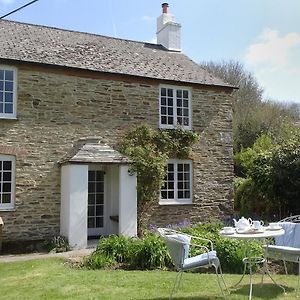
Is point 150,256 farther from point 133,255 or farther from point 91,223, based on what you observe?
point 91,223

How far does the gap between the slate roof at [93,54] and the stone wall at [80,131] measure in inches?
18.4

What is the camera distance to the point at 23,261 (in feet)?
36.4

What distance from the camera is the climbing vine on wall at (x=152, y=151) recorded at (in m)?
15.4

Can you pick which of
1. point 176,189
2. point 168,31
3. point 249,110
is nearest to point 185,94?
point 176,189

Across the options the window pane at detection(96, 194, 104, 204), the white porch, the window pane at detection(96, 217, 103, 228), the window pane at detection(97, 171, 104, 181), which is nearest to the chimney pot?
the white porch

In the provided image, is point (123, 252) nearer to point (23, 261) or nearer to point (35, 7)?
point (23, 261)

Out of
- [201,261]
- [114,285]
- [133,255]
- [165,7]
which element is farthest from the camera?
[165,7]

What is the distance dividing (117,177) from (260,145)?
45.5 ft

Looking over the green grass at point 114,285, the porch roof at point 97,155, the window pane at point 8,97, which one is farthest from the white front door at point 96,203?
the green grass at point 114,285

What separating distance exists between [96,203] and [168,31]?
32.5 ft

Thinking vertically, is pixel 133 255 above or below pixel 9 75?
below

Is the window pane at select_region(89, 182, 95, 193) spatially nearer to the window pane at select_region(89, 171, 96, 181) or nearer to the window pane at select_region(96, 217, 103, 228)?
the window pane at select_region(89, 171, 96, 181)

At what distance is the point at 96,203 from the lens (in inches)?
623

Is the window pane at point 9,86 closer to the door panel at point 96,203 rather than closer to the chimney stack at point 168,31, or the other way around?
the door panel at point 96,203
